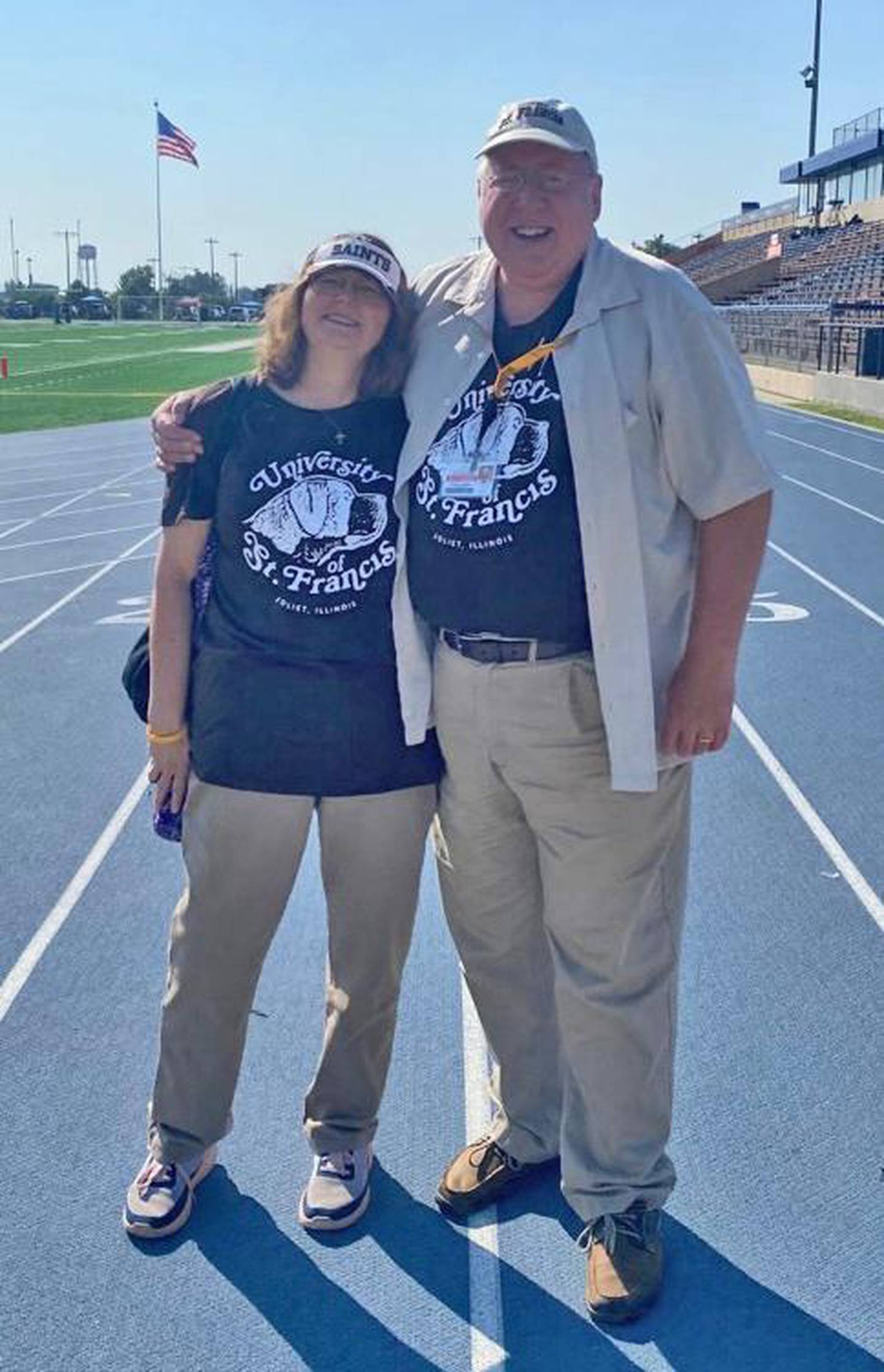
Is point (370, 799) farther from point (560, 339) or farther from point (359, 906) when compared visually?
point (560, 339)

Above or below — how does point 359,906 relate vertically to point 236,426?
below

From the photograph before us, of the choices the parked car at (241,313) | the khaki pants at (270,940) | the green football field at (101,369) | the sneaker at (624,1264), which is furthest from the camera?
the parked car at (241,313)

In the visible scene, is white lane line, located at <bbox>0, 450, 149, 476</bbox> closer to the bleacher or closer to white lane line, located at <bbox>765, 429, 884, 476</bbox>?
white lane line, located at <bbox>765, 429, 884, 476</bbox>

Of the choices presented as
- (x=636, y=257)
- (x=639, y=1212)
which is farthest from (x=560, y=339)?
(x=639, y=1212)

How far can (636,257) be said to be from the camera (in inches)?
106

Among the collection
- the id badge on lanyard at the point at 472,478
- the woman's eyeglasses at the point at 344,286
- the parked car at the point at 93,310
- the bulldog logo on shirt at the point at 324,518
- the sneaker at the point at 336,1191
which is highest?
the parked car at the point at 93,310

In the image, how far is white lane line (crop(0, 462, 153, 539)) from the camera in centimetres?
1366

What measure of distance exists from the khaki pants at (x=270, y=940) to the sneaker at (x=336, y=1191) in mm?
31

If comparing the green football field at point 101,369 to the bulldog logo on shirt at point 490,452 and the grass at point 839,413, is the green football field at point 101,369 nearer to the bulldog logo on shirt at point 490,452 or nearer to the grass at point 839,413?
the bulldog logo on shirt at point 490,452

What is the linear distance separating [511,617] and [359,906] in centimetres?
73

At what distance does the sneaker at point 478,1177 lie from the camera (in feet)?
9.95

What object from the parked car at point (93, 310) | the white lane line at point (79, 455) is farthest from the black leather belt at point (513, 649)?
the parked car at point (93, 310)

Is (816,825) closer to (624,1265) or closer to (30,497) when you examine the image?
(624,1265)

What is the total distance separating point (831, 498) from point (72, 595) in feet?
28.6
